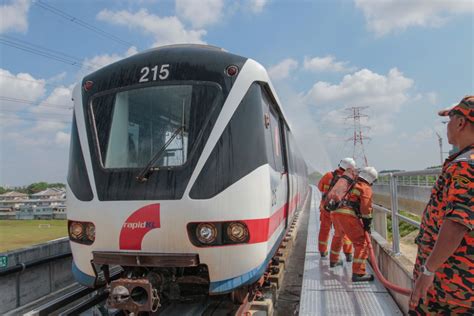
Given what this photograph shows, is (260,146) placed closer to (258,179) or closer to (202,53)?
(258,179)

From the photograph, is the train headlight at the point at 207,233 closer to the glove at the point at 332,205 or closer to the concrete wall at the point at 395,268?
the concrete wall at the point at 395,268

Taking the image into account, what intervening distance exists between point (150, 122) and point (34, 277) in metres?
3.28

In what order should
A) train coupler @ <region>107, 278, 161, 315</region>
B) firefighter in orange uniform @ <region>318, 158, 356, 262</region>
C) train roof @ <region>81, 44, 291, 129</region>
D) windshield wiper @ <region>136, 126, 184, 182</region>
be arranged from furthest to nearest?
1. firefighter in orange uniform @ <region>318, 158, 356, 262</region>
2. train roof @ <region>81, 44, 291, 129</region>
3. windshield wiper @ <region>136, 126, 184, 182</region>
4. train coupler @ <region>107, 278, 161, 315</region>

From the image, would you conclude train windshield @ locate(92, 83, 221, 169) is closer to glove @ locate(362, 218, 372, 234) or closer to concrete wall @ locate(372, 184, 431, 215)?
glove @ locate(362, 218, 372, 234)

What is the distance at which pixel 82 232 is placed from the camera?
161 inches

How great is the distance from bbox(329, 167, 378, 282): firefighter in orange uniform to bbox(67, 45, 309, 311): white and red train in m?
1.45

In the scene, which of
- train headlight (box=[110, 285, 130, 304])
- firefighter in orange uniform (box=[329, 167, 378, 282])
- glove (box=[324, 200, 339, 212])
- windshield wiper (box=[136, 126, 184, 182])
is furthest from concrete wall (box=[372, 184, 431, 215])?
train headlight (box=[110, 285, 130, 304])

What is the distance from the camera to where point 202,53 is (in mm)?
4246

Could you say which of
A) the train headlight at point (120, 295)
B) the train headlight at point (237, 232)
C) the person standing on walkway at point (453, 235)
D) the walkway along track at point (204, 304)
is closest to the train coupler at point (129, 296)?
the train headlight at point (120, 295)

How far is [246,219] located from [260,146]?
0.79 meters

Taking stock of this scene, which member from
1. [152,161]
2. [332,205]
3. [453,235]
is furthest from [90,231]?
[453,235]

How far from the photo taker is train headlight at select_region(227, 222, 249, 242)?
3730 millimetres

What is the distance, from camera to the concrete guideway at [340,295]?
421cm

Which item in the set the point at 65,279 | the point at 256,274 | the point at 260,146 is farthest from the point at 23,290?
the point at 260,146
